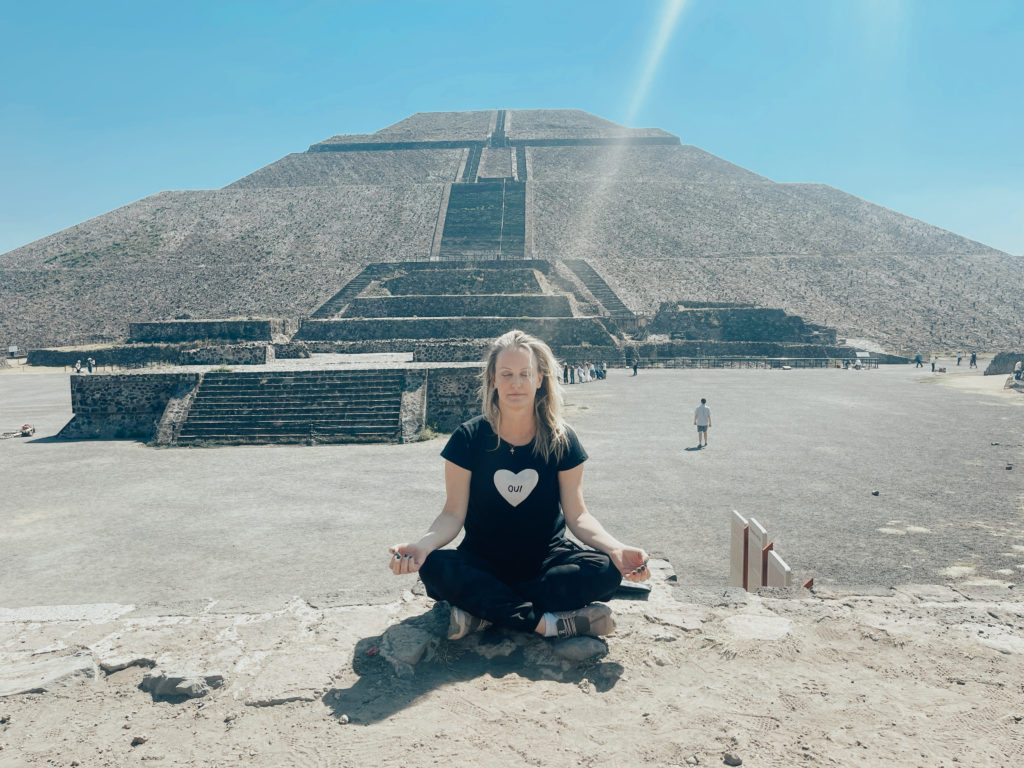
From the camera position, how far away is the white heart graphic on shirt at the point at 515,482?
3408 mm

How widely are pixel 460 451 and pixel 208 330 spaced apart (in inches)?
1203

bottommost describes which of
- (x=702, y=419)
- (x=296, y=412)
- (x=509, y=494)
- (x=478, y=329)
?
(x=296, y=412)

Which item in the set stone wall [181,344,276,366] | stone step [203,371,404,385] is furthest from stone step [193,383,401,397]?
stone wall [181,344,276,366]

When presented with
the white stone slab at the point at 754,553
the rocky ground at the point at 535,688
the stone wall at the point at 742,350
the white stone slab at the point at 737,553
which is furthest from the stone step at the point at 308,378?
the stone wall at the point at 742,350

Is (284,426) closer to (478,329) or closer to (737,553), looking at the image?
(737,553)

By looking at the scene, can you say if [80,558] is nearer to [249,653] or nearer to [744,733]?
[249,653]

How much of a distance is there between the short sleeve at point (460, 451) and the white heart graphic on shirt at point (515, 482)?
0.53ft

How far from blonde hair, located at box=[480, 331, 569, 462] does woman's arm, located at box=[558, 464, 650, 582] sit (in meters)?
0.15

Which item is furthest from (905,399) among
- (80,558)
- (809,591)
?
(80,558)

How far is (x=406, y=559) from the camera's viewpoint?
10.6ft

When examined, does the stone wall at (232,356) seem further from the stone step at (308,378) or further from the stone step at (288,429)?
the stone step at (288,429)

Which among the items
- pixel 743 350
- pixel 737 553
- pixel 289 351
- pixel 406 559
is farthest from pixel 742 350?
pixel 406 559

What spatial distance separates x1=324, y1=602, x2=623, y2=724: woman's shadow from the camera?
309 cm

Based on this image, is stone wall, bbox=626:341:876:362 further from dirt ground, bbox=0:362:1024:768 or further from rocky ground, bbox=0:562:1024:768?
rocky ground, bbox=0:562:1024:768
